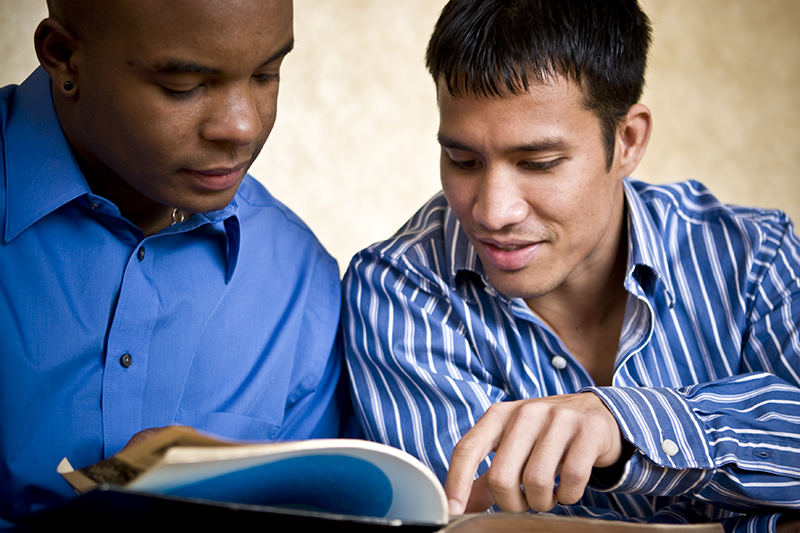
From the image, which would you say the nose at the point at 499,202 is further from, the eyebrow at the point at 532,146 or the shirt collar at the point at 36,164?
the shirt collar at the point at 36,164

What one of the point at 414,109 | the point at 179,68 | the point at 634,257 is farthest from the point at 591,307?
the point at 414,109

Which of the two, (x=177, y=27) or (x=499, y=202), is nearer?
(x=177, y=27)

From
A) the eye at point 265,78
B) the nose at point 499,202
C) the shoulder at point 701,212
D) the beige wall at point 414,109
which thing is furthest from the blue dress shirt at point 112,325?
the beige wall at point 414,109

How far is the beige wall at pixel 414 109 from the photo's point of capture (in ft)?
7.35

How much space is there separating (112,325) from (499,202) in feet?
1.93

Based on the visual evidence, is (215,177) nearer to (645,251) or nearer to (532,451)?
(532,451)

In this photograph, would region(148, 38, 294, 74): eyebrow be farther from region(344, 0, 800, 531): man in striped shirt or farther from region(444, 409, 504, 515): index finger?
region(444, 409, 504, 515): index finger

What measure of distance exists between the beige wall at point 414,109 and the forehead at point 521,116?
1248 millimetres

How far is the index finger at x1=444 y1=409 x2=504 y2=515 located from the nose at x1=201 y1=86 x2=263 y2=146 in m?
0.47

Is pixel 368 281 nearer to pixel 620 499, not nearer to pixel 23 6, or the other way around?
pixel 620 499

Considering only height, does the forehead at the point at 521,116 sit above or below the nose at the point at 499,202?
above

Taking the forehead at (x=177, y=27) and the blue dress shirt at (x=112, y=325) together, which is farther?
the blue dress shirt at (x=112, y=325)

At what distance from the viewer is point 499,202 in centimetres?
104

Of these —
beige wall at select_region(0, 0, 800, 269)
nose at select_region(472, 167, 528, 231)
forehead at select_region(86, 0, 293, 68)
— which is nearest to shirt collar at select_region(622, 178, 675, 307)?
nose at select_region(472, 167, 528, 231)
